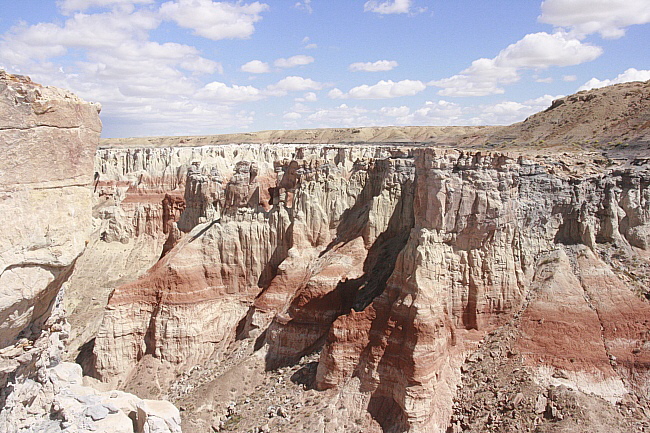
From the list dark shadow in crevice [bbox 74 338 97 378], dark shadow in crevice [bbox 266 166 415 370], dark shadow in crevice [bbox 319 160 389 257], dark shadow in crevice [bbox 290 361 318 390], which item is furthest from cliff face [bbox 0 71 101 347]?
dark shadow in crevice [bbox 74 338 97 378]

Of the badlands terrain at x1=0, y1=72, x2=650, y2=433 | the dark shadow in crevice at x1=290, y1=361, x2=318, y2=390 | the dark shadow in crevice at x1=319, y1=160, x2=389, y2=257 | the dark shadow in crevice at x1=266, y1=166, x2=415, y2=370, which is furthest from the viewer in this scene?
the dark shadow in crevice at x1=319, y1=160, x2=389, y2=257

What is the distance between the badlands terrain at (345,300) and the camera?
918 centimetres

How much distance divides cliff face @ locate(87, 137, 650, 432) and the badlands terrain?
9cm

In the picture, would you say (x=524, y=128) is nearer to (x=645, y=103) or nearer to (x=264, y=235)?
(x=645, y=103)

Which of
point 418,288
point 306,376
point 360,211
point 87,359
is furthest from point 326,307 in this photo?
point 87,359

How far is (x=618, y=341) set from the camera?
21.8m

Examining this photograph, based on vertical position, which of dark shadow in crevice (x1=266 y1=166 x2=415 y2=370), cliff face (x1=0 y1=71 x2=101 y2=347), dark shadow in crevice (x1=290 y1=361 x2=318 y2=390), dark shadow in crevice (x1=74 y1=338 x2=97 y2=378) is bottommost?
dark shadow in crevice (x1=74 y1=338 x2=97 y2=378)

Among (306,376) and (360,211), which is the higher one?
(360,211)

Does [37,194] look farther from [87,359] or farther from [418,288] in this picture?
[87,359]

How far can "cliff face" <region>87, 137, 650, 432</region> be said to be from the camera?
71.2 ft

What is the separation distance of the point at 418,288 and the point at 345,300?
7745 mm

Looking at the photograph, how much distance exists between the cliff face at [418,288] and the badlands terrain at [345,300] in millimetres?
89

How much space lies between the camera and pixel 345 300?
2909 centimetres

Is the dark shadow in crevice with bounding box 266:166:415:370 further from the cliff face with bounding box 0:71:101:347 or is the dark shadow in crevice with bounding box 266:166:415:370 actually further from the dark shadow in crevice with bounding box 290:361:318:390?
the cliff face with bounding box 0:71:101:347
